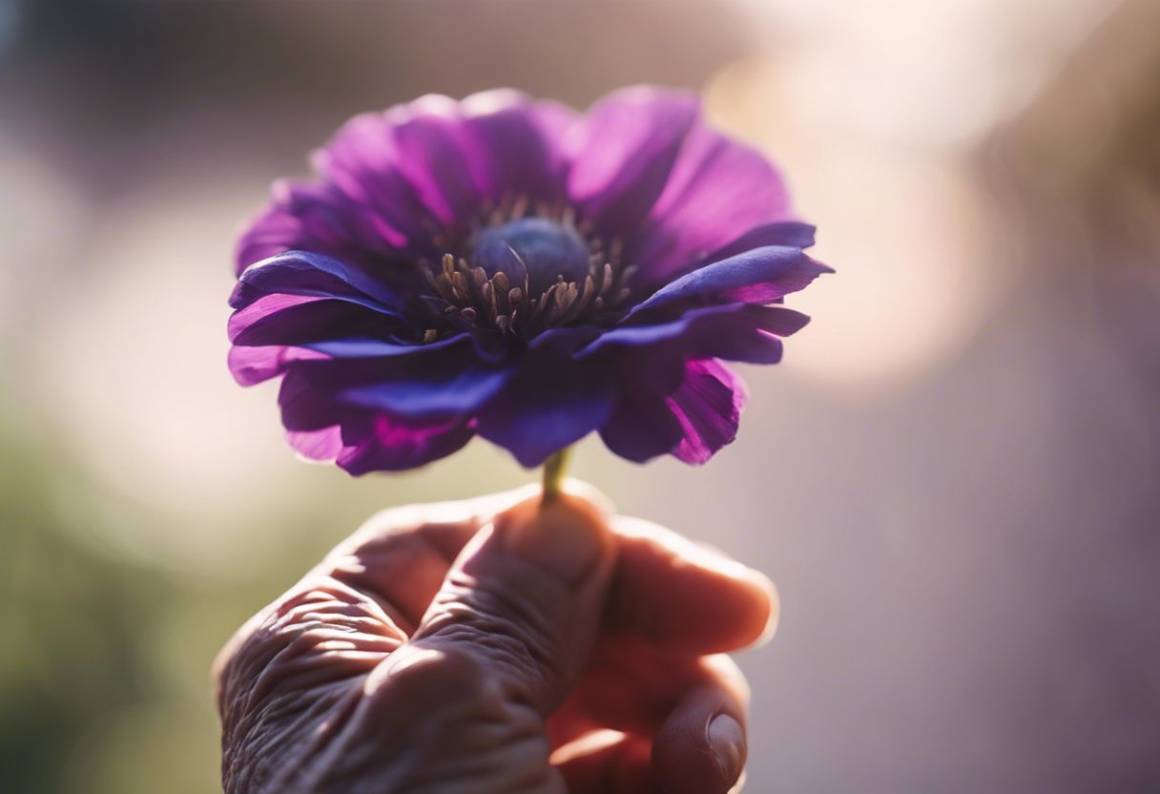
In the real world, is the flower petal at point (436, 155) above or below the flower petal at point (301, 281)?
above

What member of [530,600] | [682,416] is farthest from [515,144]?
[530,600]

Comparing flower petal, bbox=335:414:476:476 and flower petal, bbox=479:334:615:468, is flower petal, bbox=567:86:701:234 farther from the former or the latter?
flower petal, bbox=335:414:476:476

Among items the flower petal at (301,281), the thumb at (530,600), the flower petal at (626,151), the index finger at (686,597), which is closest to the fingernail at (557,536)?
the thumb at (530,600)

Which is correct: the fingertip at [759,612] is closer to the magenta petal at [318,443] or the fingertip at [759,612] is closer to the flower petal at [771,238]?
the flower petal at [771,238]

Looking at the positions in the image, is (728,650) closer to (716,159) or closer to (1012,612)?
(716,159)

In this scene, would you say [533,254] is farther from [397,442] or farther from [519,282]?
[397,442]
